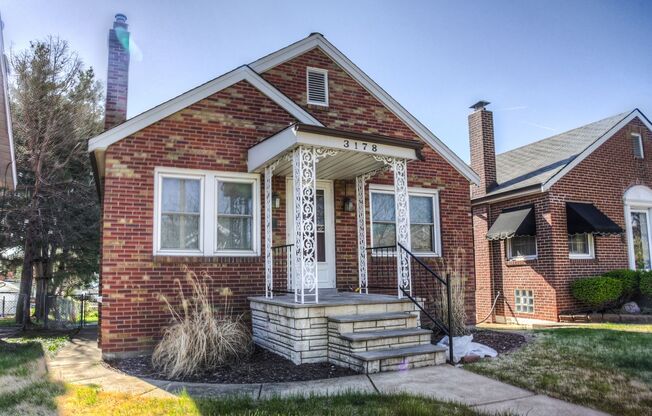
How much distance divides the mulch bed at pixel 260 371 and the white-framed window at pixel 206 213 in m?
1.95

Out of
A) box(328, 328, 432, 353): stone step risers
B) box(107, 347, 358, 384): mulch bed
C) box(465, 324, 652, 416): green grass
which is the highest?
box(328, 328, 432, 353): stone step risers

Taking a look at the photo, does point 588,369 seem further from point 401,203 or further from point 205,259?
point 205,259

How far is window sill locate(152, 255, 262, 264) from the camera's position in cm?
773

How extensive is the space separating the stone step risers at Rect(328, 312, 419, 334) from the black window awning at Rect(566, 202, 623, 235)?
709 cm

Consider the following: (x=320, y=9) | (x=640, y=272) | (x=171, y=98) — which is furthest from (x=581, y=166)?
(x=171, y=98)

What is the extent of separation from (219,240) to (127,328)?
1977 millimetres

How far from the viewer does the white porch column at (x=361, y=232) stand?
9.20 m

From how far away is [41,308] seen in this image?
17.7 meters

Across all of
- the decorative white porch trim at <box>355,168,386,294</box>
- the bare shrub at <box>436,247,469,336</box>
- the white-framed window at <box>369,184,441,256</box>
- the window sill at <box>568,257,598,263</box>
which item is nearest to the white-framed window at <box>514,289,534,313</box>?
the window sill at <box>568,257,598,263</box>

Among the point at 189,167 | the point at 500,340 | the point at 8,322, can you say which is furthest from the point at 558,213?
the point at 8,322

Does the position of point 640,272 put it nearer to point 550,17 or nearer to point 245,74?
point 550,17

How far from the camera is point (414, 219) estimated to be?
1018 cm

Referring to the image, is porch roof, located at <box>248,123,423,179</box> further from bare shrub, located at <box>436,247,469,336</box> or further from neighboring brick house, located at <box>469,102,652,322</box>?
neighboring brick house, located at <box>469,102,652,322</box>

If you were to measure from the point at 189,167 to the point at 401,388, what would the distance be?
16.6 feet
